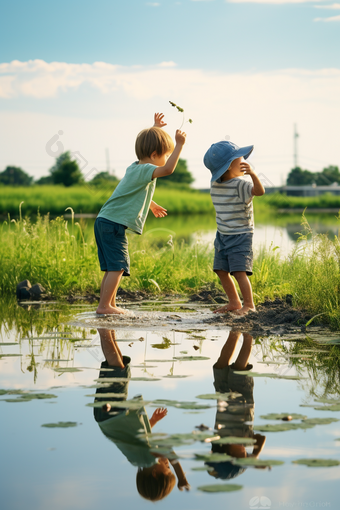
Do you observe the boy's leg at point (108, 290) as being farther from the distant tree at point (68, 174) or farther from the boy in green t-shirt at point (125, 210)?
the distant tree at point (68, 174)

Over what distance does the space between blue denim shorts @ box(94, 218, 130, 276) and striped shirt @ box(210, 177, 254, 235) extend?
0.94m

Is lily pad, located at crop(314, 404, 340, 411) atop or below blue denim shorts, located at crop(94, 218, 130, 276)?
below

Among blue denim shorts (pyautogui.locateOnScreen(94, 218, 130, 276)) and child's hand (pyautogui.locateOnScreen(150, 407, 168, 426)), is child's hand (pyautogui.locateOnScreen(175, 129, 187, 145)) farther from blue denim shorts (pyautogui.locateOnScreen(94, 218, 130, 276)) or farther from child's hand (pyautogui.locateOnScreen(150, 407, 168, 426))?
child's hand (pyautogui.locateOnScreen(150, 407, 168, 426))

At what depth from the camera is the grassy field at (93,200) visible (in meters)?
35.1

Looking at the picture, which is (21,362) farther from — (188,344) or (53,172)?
(53,172)

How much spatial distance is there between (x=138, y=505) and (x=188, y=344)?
223cm

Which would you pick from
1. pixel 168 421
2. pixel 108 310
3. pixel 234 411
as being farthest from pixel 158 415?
pixel 108 310

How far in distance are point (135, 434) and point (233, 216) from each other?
3.18 metres

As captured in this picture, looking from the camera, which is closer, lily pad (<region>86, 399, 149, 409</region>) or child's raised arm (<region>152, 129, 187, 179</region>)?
lily pad (<region>86, 399, 149, 409</region>)

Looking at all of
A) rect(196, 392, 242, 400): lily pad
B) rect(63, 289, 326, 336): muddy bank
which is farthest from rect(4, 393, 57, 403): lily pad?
rect(63, 289, 326, 336): muddy bank

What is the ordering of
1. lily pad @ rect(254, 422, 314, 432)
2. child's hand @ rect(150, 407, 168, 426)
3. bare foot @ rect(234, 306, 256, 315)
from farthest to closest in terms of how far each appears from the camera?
bare foot @ rect(234, 306, 256, 315) < child's hand @ rect(150, 407, 168, 426) < lily pad @ rect(254, 422, 314, 432)

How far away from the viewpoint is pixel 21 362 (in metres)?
3.60

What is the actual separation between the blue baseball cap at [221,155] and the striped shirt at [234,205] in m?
0.13

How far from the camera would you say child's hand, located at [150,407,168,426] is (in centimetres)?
250
